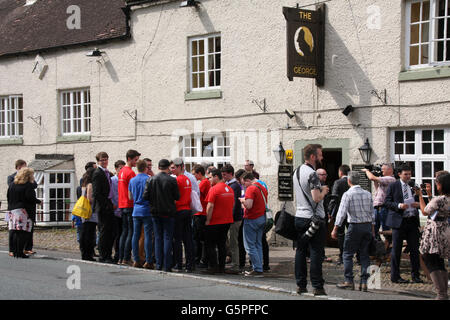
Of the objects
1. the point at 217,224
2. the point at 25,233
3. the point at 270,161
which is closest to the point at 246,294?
the point at 217,224

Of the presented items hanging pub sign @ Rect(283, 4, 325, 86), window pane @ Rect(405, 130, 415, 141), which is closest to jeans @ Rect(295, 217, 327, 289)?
window pane @ Rect(405, 130, 415, 141)

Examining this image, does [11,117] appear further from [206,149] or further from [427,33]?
[427,33]

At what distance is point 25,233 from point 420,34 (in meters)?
9.07

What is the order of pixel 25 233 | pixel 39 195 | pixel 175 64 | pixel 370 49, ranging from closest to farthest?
pixel 25 233 → pixel 370 49 → pixel 175 64 → pixel 39 195

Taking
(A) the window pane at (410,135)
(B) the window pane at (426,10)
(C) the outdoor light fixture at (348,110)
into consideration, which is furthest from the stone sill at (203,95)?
(B) the window pane at (426,10)

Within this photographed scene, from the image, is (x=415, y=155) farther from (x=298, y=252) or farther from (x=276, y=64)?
(x=298, y=252)

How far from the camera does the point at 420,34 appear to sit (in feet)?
43.3

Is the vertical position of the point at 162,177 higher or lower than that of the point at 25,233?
higher

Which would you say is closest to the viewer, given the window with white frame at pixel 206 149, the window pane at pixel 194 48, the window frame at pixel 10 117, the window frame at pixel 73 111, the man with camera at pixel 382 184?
the man with camera at pixel 382 184

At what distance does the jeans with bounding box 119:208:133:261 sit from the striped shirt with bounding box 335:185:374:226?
13.4ft

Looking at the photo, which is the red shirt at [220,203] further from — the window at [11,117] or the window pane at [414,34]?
the window at [11,117]

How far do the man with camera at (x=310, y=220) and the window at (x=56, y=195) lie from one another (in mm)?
12718

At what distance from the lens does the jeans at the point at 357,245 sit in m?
9.41

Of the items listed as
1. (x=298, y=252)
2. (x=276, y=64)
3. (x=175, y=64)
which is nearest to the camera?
(x=298, y=252)
